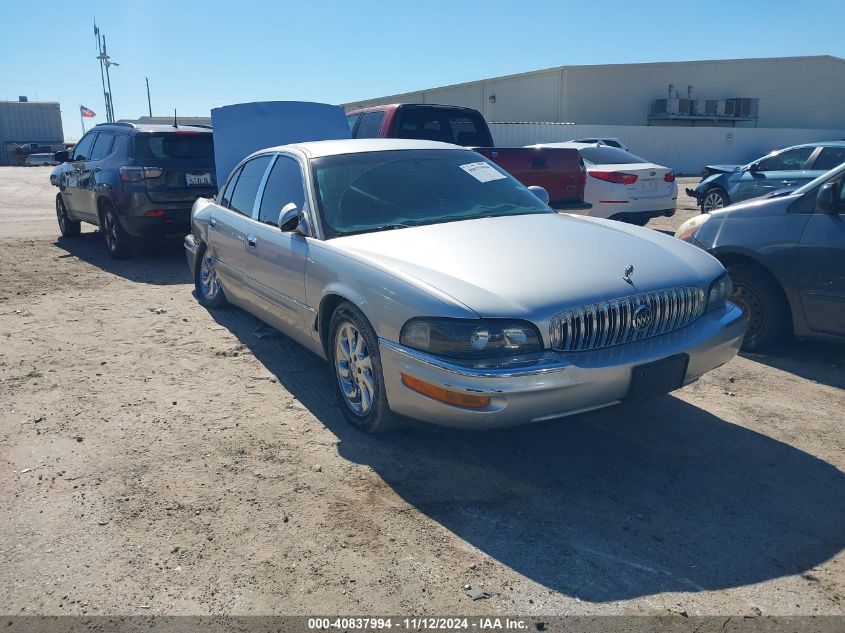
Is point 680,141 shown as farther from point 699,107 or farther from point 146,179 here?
point 146,179

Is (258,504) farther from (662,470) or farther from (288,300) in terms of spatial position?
(662,470)

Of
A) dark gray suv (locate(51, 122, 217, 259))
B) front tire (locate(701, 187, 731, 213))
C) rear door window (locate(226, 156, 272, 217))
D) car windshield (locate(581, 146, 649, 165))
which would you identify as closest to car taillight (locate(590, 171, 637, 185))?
car windshield (locate(581, 146, 649, 165))

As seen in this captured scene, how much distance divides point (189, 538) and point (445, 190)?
8.78 feet

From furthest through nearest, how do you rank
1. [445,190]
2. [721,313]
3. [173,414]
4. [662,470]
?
[445,190]
[173,414]
[721,313]
[662,470]

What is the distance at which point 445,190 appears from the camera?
4582 millimetres

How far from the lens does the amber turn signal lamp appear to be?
3.04 m

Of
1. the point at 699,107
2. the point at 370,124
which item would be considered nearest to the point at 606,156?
the point at 370,124

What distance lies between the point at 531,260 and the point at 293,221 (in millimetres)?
1605

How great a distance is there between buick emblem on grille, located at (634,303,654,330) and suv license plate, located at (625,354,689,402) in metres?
0.19

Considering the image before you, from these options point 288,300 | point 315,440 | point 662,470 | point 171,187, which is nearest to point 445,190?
point 288,300

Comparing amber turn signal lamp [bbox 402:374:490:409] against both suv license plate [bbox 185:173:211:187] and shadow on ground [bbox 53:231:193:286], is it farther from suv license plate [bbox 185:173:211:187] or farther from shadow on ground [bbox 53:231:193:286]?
suv license plate [bbox 185:173:211:187]

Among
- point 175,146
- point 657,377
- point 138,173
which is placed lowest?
point 657,377

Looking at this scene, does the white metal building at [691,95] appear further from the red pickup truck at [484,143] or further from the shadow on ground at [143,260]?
the shadow on ground at [143,260]

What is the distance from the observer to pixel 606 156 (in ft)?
37.9
